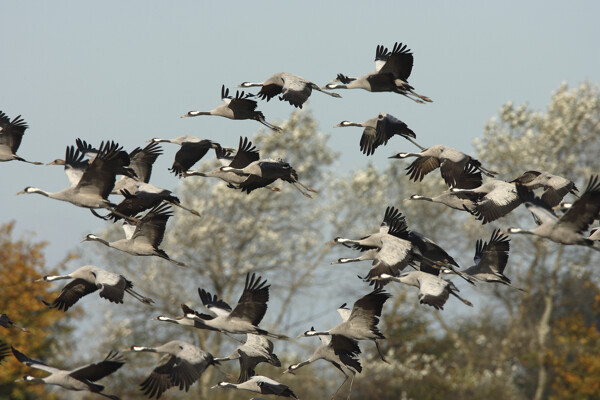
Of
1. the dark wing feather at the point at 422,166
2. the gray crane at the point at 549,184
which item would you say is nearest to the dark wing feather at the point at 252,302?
the dark wing feather at the point at 422,166

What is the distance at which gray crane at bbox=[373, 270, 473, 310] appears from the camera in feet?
31.0

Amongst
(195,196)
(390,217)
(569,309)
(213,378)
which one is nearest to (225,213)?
(195,196)

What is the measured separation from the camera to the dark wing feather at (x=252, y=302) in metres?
10.6

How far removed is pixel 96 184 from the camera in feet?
35.9

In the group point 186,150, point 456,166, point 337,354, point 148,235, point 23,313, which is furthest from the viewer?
point 23,313

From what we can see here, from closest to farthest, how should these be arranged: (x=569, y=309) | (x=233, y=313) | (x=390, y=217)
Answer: (x=233, y=313), (x=390, y=217), (x=569, y=309)

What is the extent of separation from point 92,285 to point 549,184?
570 cm

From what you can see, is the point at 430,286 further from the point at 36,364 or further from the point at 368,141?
the point at 36,364

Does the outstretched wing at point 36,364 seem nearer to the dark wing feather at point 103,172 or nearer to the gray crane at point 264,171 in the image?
the dark wing feather at point 103,172

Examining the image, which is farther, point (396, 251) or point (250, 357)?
point (250, 357)

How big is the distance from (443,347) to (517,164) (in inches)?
271

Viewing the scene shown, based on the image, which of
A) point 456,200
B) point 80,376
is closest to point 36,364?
point 80,376

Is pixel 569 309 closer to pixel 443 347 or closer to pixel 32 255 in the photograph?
pixel 443 347

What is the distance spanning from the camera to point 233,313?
420 inches
